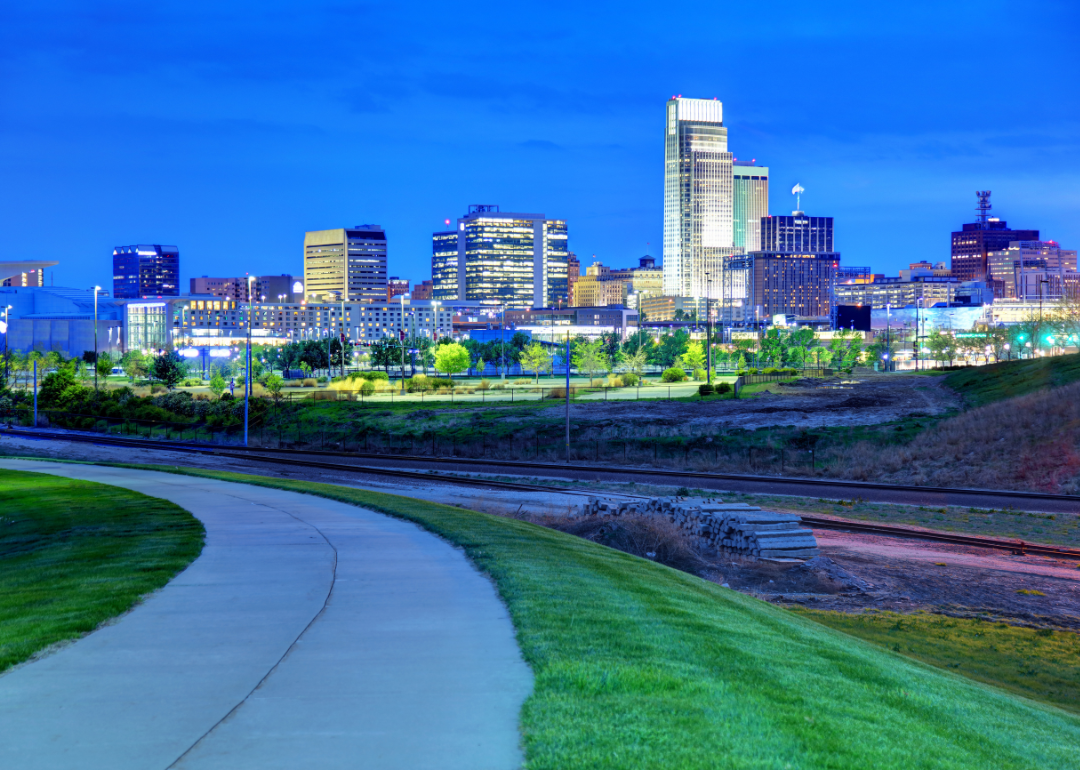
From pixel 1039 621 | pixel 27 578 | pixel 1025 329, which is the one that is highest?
pixel 1025 329

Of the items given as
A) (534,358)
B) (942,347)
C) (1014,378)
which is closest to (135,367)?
(534,358)

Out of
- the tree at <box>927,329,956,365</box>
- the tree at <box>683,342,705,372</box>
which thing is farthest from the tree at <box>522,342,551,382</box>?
the tree at <box>927,329,956,365</box>

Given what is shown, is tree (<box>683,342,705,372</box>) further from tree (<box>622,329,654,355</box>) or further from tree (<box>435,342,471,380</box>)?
tree (<box>435,342,471,380</box>)

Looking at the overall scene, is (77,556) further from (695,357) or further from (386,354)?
(695,357)

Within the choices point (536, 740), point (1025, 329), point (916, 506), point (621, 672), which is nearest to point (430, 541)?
point (621, 672)

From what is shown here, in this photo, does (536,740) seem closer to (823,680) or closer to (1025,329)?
(823,680)

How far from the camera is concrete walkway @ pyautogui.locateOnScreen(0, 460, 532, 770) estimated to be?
274 inches

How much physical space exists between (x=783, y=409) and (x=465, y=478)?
36943mm

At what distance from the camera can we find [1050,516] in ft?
112

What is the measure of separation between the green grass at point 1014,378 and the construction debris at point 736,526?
46.7 m

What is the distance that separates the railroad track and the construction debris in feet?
19.7

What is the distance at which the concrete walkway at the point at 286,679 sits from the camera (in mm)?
6949

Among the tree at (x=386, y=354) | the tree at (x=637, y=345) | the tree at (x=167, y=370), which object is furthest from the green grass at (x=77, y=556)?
the tree at (x=637, y=345)

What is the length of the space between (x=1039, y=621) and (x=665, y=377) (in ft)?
353
